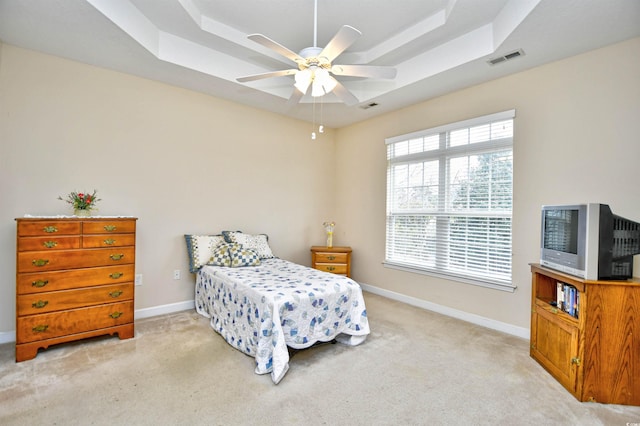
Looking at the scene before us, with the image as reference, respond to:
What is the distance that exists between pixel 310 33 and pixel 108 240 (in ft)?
9.11

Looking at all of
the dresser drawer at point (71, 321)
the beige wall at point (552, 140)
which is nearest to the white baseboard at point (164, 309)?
the dresser drawer at point (71, 321)

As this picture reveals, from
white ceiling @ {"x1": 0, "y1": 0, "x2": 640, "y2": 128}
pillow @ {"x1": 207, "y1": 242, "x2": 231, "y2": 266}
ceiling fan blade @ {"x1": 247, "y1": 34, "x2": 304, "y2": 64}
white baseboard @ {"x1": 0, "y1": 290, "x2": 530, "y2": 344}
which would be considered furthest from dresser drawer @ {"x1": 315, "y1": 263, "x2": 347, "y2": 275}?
ceiling fan blade @ {"x1": 247, "y1": 34, "x2": 304, "y2": 64}

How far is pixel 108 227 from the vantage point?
108 inches

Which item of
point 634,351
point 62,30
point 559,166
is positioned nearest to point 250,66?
point 62,30

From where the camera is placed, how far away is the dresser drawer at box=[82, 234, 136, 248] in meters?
2.65

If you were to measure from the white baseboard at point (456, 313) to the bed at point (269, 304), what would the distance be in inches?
55.6

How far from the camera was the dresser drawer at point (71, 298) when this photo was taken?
2.40 m

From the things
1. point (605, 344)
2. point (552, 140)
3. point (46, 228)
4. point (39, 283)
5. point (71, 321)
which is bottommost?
point (71, 321)

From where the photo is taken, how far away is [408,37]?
9.68 ft

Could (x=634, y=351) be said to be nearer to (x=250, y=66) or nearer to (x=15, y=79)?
(x=250, y=66)

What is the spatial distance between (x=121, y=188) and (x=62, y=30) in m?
1.49

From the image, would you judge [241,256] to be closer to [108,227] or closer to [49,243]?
[108,227]

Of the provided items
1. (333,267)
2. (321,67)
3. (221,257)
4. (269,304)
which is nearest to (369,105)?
(321,67)

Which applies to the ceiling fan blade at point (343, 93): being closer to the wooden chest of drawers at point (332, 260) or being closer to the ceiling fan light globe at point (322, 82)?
the ceiling fan light globe at point (322, 82)
